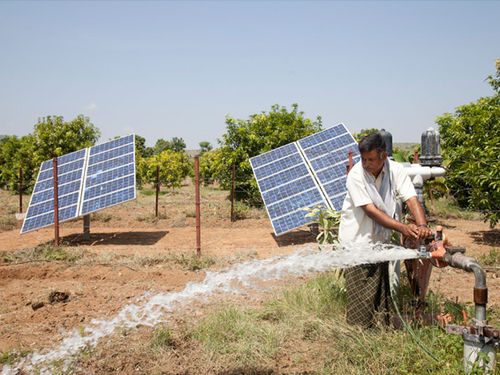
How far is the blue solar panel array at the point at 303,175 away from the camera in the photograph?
859 cm

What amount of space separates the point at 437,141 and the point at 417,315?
2.21 meters

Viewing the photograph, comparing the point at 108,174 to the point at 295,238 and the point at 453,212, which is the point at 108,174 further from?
the point at 453,212

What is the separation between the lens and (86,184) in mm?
9891

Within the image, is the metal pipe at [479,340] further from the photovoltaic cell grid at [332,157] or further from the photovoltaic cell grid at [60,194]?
the photovoltaic cell grid at [60,194]

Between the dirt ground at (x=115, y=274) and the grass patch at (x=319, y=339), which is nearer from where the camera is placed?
the grass patch at (x=319, y=339)

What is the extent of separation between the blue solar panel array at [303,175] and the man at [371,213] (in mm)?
4845

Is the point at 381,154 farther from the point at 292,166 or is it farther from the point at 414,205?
the point at 292,166

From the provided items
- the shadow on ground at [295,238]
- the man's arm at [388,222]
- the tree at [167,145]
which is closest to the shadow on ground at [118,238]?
the shadow on ground at [295,238]

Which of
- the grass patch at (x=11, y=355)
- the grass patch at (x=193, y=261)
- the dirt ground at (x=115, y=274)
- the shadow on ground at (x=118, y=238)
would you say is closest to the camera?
the grass patch at (x=11, y=355)

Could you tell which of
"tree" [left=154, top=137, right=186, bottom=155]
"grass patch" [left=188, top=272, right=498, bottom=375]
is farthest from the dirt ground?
"tree" [left=154, top=137, right=186, bottom=155]

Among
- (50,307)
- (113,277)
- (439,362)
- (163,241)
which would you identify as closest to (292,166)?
(163,241)

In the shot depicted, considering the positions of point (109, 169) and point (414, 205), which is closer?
point (414, 205)

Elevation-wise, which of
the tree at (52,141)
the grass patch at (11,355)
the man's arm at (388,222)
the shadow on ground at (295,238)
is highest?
the tree at (52,141)

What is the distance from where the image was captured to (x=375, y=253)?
311 cm
